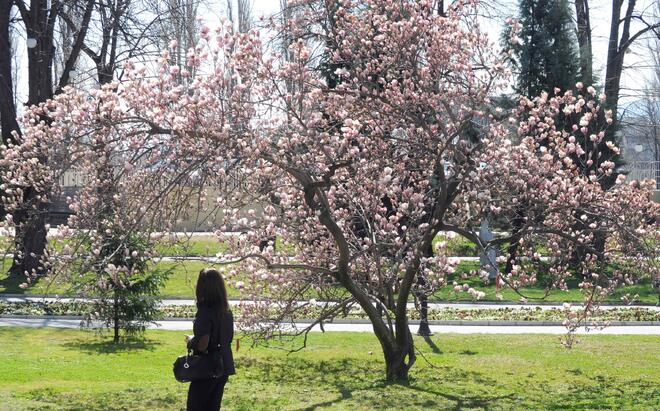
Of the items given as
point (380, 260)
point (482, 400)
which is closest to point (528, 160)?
point (380, 260)

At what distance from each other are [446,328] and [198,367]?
12.2 meters

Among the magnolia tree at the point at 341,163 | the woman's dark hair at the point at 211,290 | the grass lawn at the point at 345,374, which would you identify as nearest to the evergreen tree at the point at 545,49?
the grass lawn at the point at 345,374

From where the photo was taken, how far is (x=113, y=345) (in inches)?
606

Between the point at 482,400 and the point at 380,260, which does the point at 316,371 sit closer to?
the point at 380,260

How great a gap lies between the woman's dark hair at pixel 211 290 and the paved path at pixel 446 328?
35.0ft

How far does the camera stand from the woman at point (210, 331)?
6.91 meters

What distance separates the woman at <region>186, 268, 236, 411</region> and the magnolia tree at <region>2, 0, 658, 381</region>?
1.87m

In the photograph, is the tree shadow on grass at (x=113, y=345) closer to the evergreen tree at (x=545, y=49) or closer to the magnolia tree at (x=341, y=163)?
the magnolia tree at (x=341, y=163)

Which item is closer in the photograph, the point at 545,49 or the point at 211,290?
the point at 211,290

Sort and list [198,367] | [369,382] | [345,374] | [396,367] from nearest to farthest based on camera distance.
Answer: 1. [198,367]
2. [396,367]
3. [369,382]
4. [345,374]

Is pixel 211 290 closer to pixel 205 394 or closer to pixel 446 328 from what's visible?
pixel 205 394

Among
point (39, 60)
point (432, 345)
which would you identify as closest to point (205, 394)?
point (432, 345)

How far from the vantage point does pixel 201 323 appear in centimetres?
689

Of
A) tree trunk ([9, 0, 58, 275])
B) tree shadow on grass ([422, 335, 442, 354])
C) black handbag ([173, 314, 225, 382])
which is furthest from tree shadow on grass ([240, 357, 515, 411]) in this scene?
tree trunk ([9, 0, 58, 275])
